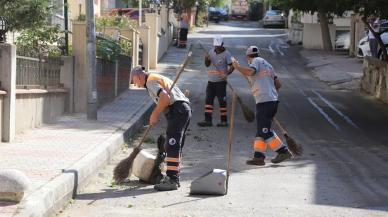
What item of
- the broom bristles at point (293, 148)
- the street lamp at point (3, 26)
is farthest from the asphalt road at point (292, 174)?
the street lamp at point (3, 26)

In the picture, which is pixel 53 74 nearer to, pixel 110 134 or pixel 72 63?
pixel 72 63

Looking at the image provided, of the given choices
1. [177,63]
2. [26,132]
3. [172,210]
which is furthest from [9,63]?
[177,63]

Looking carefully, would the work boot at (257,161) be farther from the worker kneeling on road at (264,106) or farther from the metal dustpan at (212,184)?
the metal dustpan at (212,184)

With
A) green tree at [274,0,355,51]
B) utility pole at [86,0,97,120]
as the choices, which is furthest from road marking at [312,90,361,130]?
utility pole at [86,0,97,120]

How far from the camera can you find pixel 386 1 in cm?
1703

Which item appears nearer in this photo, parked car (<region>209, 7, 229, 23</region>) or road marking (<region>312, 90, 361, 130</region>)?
road marking (<region>312, 90, 361, 130</region>)

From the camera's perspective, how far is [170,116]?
9.09 meters

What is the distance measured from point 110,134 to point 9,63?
212cm

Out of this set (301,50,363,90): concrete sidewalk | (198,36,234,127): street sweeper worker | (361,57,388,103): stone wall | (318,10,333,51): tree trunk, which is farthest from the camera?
(318,10,333,51): tree trunk

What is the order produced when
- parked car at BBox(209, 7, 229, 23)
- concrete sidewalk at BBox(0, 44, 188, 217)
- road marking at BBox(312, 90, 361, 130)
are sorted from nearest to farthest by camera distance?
concrete sidewalk at BBox(0, 44, 188, 217) < road marking at BBox(312, 90, 361, 130) < parked car at BBox(209, 7, 229, 23)

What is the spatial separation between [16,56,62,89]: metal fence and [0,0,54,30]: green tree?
83 centimetres

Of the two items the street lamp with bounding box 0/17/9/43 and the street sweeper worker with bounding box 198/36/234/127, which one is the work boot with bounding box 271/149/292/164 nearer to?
the street sweeper worker with bounding box 198/36/234/127

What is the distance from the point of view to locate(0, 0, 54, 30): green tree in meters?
13.6

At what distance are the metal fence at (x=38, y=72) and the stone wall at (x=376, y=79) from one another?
10242mm
